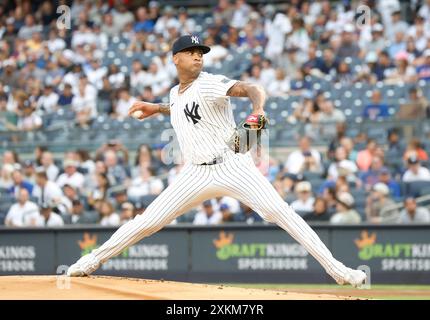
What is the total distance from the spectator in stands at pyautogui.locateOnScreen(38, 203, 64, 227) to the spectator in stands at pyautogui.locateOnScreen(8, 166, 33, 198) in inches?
32.5

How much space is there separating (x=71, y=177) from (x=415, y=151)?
5268mm

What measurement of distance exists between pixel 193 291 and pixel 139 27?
517 inches

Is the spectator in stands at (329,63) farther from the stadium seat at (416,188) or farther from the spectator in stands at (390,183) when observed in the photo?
the stadium seat at (416,188)

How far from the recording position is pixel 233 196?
7598mm

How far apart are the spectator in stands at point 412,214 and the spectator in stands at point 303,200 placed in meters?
1.25

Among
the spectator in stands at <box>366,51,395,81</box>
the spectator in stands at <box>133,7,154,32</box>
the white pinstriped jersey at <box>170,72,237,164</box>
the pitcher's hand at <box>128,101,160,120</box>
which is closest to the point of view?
the white pinstriped jersey at <box>170,72,237,164</box>

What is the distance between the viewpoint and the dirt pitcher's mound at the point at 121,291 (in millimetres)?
7035

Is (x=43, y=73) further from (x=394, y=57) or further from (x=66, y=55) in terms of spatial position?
(x=394, y=57)

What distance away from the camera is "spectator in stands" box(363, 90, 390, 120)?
15.0 m

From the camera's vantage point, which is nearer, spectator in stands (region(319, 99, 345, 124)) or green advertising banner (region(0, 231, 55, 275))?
green advertising banner (region(0, 231, 55, 275))

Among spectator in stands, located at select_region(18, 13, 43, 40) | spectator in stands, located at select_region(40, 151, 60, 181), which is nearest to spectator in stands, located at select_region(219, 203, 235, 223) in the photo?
spectator in stands, located at select_region(40, 151, 60, 181)

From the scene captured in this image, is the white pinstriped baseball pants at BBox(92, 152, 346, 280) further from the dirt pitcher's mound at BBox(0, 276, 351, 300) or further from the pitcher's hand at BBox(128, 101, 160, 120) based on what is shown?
the pitcher's hand at BBox(128, 101, 160, 120)

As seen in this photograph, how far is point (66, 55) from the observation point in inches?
748

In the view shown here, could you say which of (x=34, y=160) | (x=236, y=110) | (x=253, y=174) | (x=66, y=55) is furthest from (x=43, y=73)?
(x=253, y=174)
